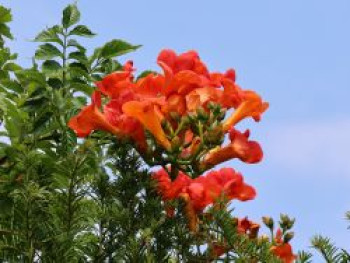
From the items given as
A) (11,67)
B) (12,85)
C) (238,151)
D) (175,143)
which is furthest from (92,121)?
(11,67)

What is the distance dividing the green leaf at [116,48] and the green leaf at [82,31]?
224 millimetres

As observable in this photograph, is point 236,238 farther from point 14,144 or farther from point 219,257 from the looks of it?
point 14,144

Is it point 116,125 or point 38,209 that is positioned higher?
point 116,125

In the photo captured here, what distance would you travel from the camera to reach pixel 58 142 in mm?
4738

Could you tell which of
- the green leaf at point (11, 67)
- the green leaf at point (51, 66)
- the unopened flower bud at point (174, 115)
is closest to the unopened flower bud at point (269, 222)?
the unopened flower bud at point (174, 115)

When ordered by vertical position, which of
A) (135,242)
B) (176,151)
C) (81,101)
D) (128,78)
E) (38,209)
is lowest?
(135,242)

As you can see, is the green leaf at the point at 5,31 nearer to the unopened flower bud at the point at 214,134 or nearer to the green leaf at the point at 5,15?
the green leaf at the point at 5,15

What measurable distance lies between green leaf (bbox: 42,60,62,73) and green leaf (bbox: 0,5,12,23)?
1.05 metres

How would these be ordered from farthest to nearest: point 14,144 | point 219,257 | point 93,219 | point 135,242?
1. point 14,144
2. point 219,257
3. point 93,219
4. point 135,242

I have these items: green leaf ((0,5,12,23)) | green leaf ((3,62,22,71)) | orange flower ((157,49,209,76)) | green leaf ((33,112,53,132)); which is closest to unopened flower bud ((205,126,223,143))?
orange flower ((157,49,209,76))

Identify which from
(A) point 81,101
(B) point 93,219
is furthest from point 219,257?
(A) point 81,101

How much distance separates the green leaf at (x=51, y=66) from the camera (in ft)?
15.3

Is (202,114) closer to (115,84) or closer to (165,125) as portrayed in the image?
(165,125)

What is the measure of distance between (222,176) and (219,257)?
475mm
